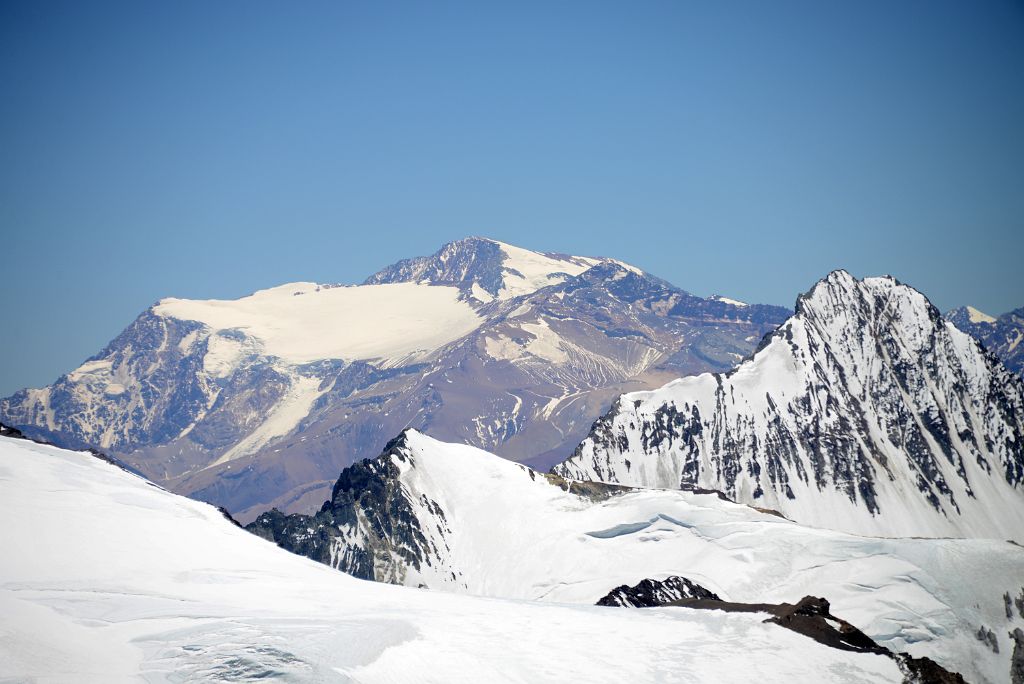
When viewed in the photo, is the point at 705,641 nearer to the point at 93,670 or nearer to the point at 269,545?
the point at 269,545

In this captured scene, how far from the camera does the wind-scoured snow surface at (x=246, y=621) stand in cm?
9750

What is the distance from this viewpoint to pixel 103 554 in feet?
405

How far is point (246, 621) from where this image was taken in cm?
11150

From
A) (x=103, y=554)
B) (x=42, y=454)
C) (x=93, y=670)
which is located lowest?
(x=93, y=670)

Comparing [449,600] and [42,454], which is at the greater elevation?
[42,454]

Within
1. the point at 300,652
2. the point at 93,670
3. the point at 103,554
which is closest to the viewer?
the point at 93,670

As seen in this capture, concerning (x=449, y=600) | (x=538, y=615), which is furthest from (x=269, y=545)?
(x=538, y=615)

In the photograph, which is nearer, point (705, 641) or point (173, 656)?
point (173, 656)

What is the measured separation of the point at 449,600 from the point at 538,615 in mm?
12654

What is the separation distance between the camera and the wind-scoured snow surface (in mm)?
97500

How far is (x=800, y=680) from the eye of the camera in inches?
5059

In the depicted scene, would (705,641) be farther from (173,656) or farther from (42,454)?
(42,454)

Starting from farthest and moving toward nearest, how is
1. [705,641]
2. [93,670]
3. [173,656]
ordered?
[705,641] < [173,656] < [93,670]

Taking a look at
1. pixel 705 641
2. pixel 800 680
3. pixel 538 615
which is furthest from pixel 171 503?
pixel 800 680
